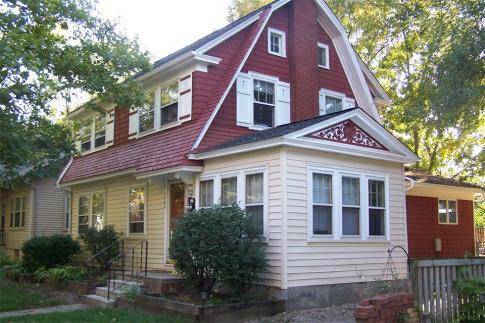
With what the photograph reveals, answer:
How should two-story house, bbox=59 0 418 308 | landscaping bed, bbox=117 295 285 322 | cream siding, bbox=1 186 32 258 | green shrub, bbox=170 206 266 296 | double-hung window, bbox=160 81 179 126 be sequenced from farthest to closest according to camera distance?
cream siding, bbox=1 186 32 258 < double-hung window, bbox=160 81 179 126 < two-story house, bbox=59 0 418 308 < green shrub, bbox=170 206 266 296 < landscaping bed, bbox=117 295 285 322

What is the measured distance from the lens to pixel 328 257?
1225 centimetres

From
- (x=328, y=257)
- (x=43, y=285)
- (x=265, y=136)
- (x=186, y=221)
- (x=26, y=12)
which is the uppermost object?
(x=26, y=12)

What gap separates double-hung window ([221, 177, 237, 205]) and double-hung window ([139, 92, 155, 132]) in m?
4.76

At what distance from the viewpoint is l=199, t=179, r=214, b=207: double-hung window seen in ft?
45.0

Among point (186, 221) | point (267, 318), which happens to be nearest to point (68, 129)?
point (186, 221)

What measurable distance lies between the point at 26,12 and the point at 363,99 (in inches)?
437

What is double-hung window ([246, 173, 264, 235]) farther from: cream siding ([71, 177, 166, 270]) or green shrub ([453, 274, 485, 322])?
green shrub ([453, 274, 485, 322])

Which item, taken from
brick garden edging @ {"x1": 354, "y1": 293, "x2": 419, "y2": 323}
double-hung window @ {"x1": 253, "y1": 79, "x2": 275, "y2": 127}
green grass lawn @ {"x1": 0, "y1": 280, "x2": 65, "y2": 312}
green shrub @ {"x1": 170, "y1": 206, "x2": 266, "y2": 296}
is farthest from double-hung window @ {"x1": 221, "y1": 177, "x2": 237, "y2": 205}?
brick garden edging @ {"x1": 354, "y1": 293, "x2": 419, "y2": 323}

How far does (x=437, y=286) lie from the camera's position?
8961mm

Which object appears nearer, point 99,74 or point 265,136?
point 265,136

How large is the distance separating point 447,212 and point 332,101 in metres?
6.38

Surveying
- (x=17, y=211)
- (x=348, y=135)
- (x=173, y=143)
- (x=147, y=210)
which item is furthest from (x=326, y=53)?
(x=17, y=211)

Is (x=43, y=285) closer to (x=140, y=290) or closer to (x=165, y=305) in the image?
(x=140, y=290)

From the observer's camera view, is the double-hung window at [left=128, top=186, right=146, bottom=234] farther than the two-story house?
Yes
